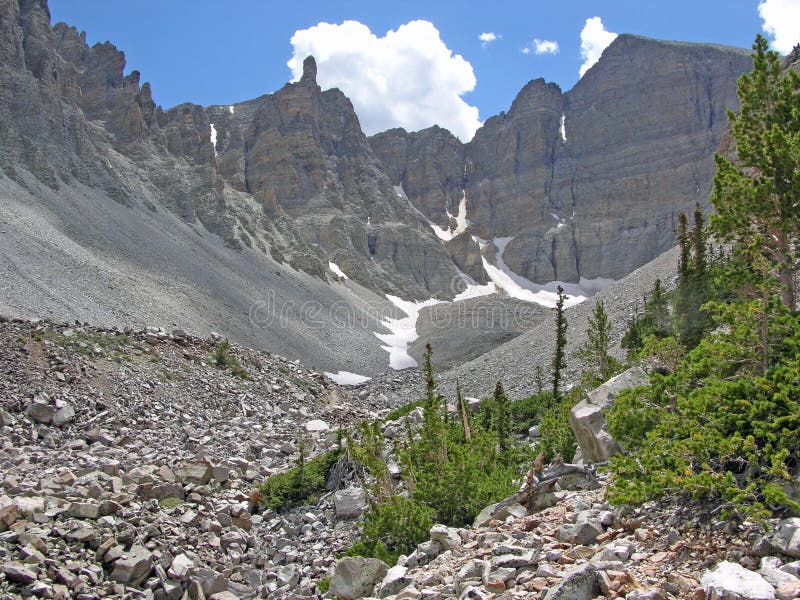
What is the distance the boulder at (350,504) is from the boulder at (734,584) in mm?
11553

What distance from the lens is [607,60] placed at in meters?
196

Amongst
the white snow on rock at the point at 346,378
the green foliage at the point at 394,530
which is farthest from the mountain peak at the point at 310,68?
the green foliage at the point at 394,530

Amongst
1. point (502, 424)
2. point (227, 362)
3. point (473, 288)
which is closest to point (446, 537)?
point (502, 424)

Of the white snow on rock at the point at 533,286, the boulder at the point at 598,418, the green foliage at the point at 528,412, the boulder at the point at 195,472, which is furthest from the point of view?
the white snow on rock at the point at 533,286

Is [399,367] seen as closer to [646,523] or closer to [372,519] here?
[372,519]

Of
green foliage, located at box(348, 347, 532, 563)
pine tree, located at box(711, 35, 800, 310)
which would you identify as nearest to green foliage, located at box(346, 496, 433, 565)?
green foliage, located at box(348, 347, 532, 563)

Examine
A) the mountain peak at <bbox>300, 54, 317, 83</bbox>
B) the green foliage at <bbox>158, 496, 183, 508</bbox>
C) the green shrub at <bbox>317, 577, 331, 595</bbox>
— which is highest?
the mountain peak at <bbox>300, 54, 317, 83</bbox>

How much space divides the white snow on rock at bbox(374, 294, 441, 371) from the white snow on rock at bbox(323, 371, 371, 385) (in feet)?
26.6

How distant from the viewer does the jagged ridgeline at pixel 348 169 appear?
7788 cm

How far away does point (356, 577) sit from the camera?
36.2 feet

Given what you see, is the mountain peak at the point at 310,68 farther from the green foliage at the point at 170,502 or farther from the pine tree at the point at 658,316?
the green foliage at the point at 170,502

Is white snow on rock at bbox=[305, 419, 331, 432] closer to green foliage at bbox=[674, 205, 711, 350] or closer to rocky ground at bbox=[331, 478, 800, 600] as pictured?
green foliage at bbox=[674, 205, 711, 350]

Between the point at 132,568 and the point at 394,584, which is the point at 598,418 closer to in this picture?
the point at 394,584

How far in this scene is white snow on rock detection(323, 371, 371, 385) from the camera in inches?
2424
